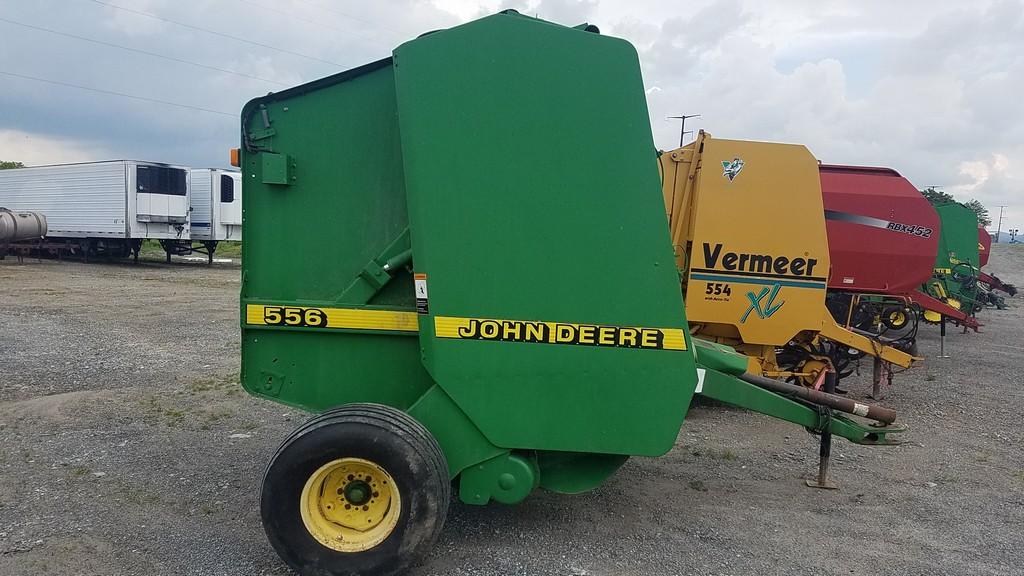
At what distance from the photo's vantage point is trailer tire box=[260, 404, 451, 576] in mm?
3100

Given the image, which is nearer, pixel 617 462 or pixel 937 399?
pixel 617 462

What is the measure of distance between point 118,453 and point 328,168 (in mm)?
3006

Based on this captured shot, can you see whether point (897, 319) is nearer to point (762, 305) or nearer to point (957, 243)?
point (957, 243)

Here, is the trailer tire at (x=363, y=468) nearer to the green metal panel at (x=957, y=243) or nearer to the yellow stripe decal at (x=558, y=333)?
the yellow stripe decal at (x=558, y=333)

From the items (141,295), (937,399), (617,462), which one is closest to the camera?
(617,462)

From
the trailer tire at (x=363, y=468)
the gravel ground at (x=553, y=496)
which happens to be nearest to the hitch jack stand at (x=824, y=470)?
the gravel ground at (x=553, y=496)

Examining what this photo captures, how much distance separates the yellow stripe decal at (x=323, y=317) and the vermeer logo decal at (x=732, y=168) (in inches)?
165

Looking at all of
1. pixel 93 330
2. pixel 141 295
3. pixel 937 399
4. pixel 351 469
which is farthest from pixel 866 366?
pixel 141 295

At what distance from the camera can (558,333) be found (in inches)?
130

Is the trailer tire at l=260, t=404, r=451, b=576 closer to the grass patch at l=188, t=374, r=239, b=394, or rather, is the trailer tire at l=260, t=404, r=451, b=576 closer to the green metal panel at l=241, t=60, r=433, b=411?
the green metal panel at l=241, t=60, r=433, b=411

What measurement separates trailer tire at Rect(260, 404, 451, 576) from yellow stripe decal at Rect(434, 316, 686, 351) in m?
0.54

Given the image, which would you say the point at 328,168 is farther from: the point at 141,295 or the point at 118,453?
the point at 141,295

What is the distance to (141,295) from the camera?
574 inches

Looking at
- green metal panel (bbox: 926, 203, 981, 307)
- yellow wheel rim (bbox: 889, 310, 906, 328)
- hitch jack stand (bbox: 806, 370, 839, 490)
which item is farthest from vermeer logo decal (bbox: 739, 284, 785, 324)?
green metal panel (bbox: 926, 203, 981, 307)
